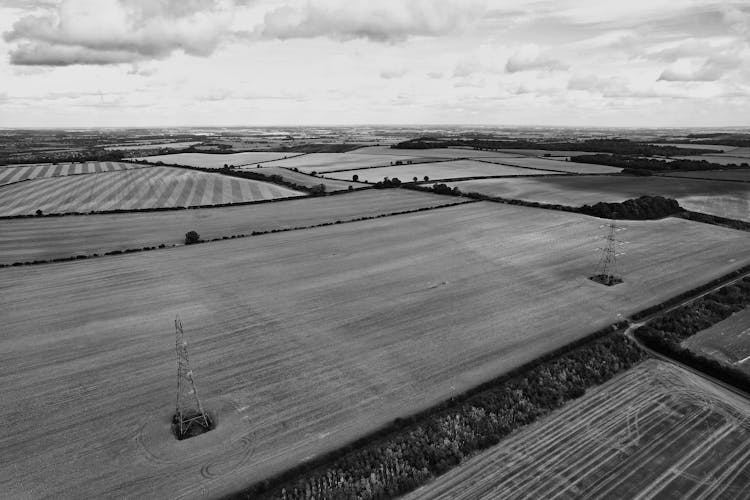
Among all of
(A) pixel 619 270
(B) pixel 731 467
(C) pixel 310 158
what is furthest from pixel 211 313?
(C) pixel 310 158

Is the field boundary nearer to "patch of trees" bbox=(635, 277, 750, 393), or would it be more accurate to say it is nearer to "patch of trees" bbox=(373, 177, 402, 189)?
"patch of trees" bbox=(373, 177, 402, 189)

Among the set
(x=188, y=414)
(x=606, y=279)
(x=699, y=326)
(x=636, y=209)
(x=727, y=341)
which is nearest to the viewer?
(x=188, y=414)

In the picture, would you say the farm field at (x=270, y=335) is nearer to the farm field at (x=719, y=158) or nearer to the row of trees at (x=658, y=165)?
the row of trees at (x=658, y=165)

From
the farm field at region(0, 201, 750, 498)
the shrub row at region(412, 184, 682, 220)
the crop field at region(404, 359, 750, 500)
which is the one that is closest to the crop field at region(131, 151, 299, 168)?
the farm field at region(0, 201, 750, 498)

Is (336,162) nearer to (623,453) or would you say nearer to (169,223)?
(169,223)

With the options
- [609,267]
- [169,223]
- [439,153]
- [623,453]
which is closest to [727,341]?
[609,267]
